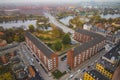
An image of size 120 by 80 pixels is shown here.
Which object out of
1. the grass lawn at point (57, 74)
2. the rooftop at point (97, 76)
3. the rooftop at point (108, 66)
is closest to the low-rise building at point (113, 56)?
the rooftop at point (108, 66)

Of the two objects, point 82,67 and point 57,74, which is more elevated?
point 82,67

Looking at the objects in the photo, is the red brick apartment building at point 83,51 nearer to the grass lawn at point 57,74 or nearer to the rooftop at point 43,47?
the grass lawn at point 57,74

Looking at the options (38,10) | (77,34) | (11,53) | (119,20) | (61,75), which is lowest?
(61,75)

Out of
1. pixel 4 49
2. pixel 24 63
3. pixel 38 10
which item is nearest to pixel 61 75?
pixel 24 63

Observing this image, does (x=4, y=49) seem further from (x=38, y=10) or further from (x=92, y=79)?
(x=38, y=10)

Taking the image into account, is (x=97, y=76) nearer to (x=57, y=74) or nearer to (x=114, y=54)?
(x=57, y=74)

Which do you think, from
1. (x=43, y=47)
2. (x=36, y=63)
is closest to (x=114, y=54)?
(x=43, y=47)

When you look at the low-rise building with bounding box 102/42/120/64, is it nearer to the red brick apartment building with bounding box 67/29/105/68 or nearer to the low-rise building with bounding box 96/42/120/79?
the low-rise building with bounding box 96/42/120/79

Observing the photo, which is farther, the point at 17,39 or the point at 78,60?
the point at 17,39

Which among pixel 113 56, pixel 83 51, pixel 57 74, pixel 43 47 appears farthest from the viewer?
pixel 43 47

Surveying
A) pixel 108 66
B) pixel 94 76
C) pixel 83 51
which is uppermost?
pixel 83 51

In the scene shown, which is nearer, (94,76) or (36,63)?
(94,76)
